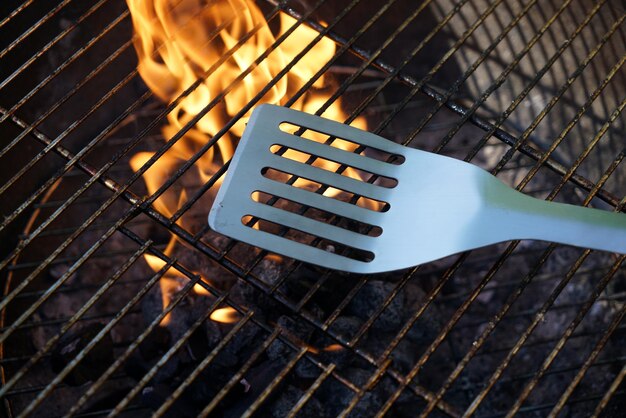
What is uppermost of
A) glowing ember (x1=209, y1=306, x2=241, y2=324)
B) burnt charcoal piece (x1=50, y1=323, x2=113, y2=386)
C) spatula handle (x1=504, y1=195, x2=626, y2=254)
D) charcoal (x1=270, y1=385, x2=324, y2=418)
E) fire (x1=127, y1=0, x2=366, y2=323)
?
fire (x1=127, y1=0, x2=366, y2=323)

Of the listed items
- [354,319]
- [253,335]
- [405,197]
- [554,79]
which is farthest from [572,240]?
[554,79]

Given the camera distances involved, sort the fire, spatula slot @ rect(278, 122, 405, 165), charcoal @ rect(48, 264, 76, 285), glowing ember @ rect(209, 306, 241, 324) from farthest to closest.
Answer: charcoal @ rect(48, 264, 76, 285) < the fire < glowing ember @ rect(209, 306, 241, 324) < spatula slot @ rect(278, 122, 405, 165)

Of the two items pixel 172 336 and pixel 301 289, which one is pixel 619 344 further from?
pixel 172 336

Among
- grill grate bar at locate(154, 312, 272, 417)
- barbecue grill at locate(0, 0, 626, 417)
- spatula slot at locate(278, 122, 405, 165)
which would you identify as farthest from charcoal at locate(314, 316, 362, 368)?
spatula slot at locate(278, 122, 405, 165)

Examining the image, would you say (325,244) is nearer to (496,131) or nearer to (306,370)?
(306,370)

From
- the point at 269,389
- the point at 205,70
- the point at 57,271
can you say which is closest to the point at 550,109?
the point at 269,389

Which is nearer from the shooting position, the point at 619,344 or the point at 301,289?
the point at 301,289

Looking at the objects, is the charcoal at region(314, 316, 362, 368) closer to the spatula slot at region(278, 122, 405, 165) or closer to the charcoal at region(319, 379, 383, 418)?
the charcoal at region(319, 379, 383, 418)
